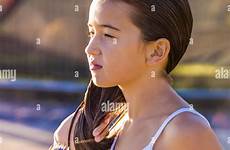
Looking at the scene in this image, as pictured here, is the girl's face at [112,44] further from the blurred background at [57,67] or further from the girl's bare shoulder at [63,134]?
the blurred background at [57,67]

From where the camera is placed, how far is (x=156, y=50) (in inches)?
44.3

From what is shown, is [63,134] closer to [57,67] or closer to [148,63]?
[148,63]

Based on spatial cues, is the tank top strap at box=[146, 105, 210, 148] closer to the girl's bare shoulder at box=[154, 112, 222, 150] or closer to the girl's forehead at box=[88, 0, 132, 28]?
the girl's bare shoulder at box=[154, 112, 222, 150]

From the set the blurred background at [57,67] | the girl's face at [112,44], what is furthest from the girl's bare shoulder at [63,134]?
the blurred background at [57,67]

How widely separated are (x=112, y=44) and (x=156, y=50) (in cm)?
9

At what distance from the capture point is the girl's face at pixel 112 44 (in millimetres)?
1088

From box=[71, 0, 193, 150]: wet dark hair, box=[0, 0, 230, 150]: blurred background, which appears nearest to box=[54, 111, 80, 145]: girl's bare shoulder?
box=[71, 0, 193, 150]: wet dark hair

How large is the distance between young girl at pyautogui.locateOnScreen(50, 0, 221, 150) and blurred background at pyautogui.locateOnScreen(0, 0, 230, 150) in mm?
2122

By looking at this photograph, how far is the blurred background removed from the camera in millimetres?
3303

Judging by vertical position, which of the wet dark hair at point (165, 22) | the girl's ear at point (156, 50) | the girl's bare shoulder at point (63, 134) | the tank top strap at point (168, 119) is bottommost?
the girl's bare shoulder at point (63, 134)

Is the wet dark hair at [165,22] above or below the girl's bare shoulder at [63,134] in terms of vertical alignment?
above

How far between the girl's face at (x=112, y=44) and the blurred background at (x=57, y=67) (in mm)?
2161

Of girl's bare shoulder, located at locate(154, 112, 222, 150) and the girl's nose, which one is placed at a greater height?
the girl's nose

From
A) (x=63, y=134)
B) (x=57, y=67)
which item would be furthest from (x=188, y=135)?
(x=57, y=67)
